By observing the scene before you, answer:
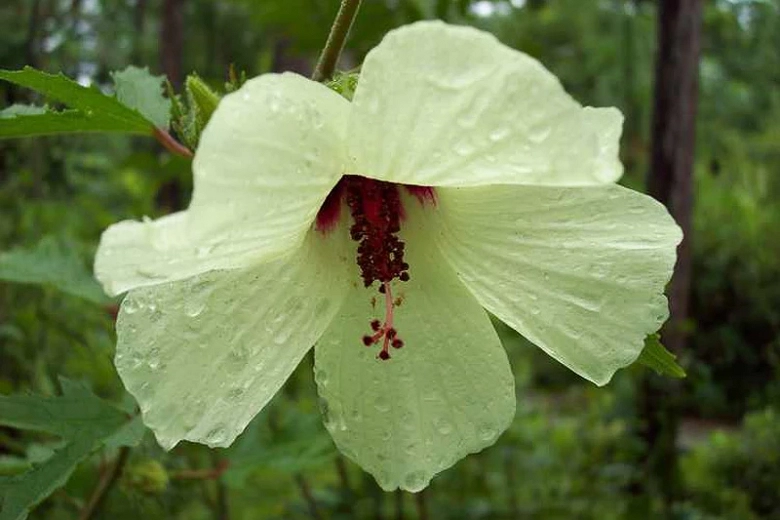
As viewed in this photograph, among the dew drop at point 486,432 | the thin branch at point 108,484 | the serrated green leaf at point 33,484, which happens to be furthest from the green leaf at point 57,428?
the dew drop at point 486,432

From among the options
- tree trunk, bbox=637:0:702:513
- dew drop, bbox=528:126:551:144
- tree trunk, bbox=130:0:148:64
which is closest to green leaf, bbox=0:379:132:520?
dew drop, bbox=528:126:551:144

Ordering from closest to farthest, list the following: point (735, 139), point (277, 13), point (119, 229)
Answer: point (119, 229) < point (277, 13) < point (735, 139)

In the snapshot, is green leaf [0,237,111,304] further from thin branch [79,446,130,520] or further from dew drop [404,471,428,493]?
dew drop [404,471,428,493]

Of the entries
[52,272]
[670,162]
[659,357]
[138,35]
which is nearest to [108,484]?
[52,272]

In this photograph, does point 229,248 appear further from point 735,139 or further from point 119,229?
point 735,139

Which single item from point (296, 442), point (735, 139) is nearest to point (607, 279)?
point (296, 442)

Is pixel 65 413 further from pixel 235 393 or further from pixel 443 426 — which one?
pixel 443 426

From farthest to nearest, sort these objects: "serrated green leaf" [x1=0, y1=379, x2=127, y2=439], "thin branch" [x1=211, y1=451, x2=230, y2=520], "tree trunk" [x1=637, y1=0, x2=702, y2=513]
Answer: "tree trunk" [x1=637, y1=0, x2=702, y2=513], "thin branch" [x1=211, y1=451, x2=230, y2=520], "serrated green leaf" [x1=0, y1=379, x2=127, y2=439]
